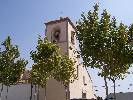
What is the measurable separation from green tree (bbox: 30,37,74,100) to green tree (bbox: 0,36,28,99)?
2283 mm

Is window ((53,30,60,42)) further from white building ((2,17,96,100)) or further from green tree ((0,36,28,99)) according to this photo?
green tree ((0,36,28,99))

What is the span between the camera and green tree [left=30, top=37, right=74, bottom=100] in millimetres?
38812

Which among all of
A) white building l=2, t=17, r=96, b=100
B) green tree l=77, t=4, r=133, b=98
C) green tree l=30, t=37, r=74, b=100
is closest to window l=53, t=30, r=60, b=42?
white building l=2, t=17, r=96, b=100

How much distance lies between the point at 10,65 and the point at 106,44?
1686 centimetres

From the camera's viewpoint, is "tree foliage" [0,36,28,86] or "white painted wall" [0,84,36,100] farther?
"white painted wall" [0,84,36,100]

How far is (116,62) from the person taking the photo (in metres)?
29.9

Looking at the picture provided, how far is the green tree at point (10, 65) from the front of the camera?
40062 millimetres

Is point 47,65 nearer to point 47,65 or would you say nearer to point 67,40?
point 47,65

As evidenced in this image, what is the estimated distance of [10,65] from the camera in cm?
4066

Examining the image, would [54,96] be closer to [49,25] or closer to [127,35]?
[49,25]

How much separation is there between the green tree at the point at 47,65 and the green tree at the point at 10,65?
2283 millimetres

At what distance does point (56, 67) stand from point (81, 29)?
10.1m

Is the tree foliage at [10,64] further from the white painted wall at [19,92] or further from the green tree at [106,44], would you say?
the green tree at [106,44]

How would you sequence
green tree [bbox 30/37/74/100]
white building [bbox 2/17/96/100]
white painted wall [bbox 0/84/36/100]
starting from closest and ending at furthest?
green tree [bbox 30/37/74/100] → white building [bbox 2/17/96/100] → white painted wall [bbox 0/84/36/100]
